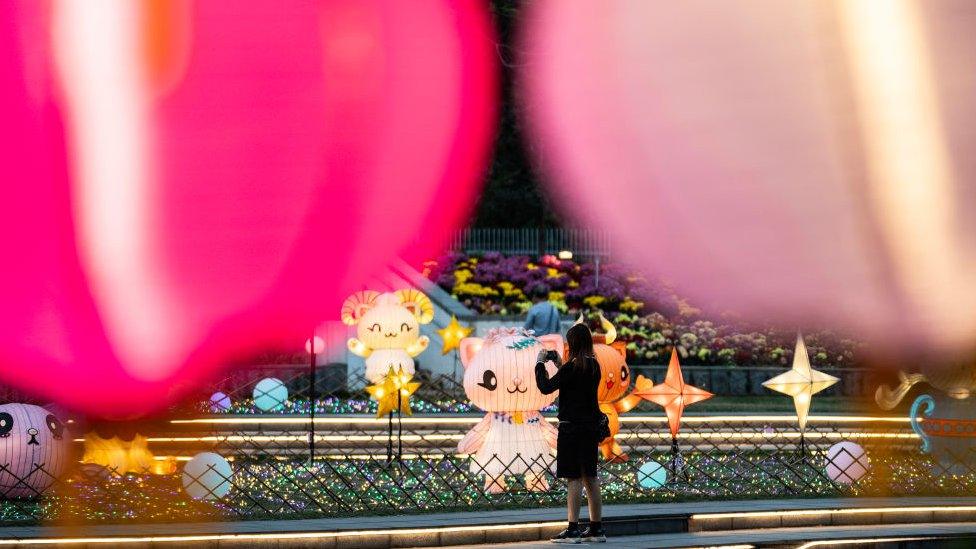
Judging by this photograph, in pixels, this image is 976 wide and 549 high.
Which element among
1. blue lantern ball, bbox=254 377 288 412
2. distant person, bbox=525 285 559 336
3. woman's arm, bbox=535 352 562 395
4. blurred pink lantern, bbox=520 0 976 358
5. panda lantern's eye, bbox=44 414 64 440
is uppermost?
blurred pink lantern, bbox=520 0 976 358

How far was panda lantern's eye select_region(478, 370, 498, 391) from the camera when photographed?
65.2 feet

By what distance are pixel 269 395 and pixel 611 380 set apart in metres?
8.62

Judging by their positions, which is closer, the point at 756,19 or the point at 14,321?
the point at 756,19

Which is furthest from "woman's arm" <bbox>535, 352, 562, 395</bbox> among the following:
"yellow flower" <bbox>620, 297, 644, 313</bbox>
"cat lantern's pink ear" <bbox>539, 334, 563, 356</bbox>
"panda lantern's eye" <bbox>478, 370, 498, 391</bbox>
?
"yellow flower" <bbox>620, 297, 644, 313</bbox>

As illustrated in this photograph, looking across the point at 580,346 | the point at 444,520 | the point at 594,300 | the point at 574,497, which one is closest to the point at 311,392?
the point at 444,520

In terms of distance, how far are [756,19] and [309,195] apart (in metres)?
9.50

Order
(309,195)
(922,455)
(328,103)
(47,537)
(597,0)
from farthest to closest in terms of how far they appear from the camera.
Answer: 1. (328,103)
2. (309,195)
3. (922,455)
4. (597,0)
5. (47,537)

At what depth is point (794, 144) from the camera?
687 inches

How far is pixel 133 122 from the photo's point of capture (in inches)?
822

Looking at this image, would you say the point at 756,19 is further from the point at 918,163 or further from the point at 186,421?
the point at 186,421

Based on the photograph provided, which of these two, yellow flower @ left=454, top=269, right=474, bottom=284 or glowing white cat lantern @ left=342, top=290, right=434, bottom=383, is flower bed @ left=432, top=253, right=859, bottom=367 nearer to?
yellow flower @ left=454, top=269, right=474, bottom=284

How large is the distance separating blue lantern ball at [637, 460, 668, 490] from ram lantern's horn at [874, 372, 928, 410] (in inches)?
153

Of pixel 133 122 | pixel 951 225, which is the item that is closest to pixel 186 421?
pixel 133 122

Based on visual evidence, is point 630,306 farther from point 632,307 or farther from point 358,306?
point 358,306
